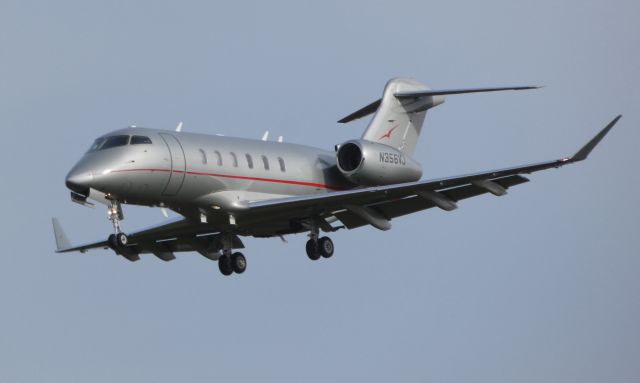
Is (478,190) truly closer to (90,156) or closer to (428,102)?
(428,102)

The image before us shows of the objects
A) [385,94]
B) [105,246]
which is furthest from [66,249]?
[385,94]

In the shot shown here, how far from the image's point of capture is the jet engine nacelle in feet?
107

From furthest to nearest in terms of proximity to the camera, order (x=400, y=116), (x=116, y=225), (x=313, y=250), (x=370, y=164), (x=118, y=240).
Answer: (x=400, y=116), (x=370, y=164), (x=313, y=250), (x=116, y=225), (x=118, y=240)

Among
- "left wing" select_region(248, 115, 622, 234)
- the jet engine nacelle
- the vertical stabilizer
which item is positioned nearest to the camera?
"left wing" select_region(248, 115, 622, 234)

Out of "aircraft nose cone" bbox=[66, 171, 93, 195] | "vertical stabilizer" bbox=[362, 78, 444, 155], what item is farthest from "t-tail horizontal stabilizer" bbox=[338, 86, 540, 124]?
"aircraft nose cone" bbox=[66, 171, 93, 195]

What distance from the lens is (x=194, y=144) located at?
3052 cm

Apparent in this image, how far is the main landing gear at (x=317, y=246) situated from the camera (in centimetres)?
3234

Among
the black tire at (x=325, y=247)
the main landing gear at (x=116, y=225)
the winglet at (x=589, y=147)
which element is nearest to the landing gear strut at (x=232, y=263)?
the black tire at (x=325, y=247)

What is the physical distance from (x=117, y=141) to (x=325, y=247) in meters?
5.58

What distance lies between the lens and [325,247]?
32406 mm

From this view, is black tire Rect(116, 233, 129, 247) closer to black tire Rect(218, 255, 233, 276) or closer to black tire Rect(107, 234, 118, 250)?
black tire Rect(107, 234, 118, 250)

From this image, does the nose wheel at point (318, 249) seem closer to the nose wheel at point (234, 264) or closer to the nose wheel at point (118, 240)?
the nose wheel at point (234, 264)

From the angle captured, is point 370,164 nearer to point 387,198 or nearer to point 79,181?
point 387,198

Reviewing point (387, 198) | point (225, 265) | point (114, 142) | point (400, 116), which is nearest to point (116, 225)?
point (114, 142)
